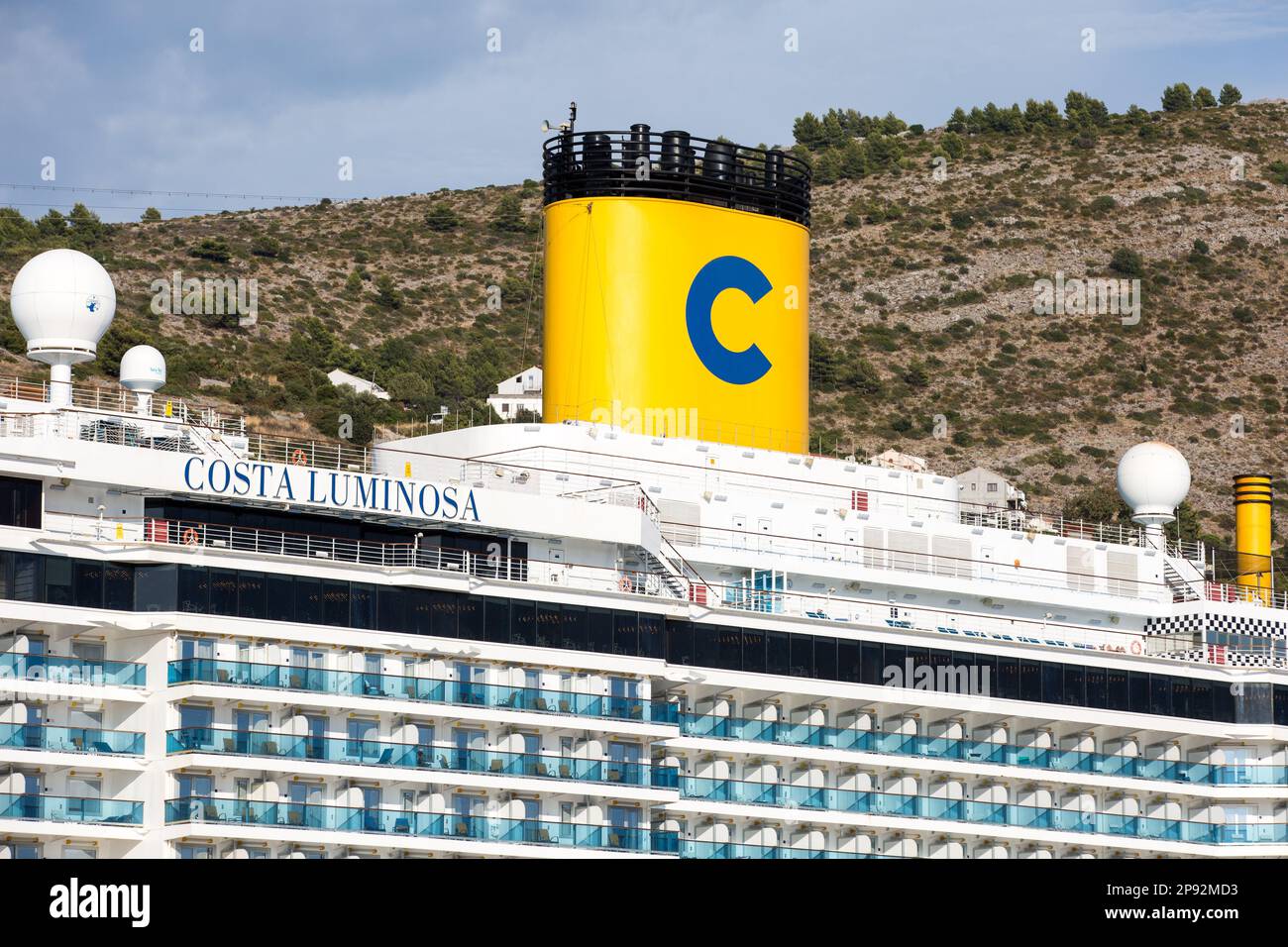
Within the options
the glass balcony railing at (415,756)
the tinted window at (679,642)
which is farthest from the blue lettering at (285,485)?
the tinted window at (679,642)

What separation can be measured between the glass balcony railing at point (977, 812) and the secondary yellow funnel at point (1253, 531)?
22.6 feet

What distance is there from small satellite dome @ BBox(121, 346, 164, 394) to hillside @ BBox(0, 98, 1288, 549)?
183 feet

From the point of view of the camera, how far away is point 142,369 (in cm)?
4672

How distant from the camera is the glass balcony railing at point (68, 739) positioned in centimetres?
3981

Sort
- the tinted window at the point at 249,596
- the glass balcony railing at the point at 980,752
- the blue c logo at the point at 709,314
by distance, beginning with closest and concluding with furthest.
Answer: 1. the tinted window at the point at 249,596
2. the glass balcony railing at the point at 980,752
3. the blue c logo at the point at 709,314

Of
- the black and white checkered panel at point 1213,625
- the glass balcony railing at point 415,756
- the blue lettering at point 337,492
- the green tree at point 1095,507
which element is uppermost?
the green tree at point 1095,507

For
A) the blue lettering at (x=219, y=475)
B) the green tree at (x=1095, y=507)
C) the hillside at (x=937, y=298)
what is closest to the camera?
the blue lettering at (x=219, y=475)

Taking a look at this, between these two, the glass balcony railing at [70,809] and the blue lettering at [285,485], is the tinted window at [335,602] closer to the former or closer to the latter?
the blue lettering at [285,485]

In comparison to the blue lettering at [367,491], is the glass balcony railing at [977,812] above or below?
below

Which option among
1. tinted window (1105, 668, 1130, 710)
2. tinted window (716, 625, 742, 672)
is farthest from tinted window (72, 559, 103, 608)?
tinted window (1105, 668, 1130, 710)

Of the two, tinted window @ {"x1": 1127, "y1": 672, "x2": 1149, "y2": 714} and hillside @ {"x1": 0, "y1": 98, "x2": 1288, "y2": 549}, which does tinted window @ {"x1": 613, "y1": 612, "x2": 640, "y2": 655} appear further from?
hillside @ {"x1": 0, "y1": 98, "x2": 1288, "y2": 549}

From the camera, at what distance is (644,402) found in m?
54.0
